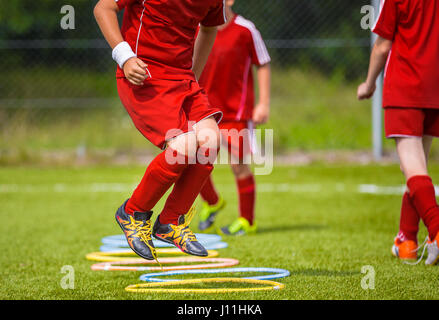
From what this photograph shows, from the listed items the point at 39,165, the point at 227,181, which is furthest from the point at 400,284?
the point at 39,165

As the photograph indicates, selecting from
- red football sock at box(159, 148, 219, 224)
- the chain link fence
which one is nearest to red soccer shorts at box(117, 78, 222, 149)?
red football sock at box(159, 148, 219, 224)

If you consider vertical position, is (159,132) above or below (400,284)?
above

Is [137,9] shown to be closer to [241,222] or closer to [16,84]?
[241,222]

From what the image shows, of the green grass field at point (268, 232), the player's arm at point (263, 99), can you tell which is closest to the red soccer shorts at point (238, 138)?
the player's arm at point (263, 99)

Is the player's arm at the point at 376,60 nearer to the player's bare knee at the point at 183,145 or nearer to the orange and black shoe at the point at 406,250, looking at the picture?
the orange and black shoe at the point at 406,250

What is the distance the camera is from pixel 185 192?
3.25m

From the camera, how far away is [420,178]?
3.51m

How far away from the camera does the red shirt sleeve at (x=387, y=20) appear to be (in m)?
3.53

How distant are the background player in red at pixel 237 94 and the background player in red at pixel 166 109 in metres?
1.82

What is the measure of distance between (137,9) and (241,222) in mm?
2280

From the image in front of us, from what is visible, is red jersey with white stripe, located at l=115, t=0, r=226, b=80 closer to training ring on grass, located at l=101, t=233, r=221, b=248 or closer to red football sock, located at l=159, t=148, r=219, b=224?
red football sock, located at l=159, t=148, r=219, b=224

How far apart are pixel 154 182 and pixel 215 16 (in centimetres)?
95

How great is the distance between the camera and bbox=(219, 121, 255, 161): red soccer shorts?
16.7ft

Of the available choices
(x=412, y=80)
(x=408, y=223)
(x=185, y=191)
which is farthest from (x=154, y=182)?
(x=408, y=223)
